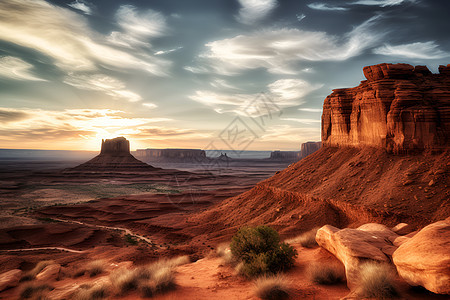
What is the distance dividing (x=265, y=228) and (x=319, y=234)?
2.04m

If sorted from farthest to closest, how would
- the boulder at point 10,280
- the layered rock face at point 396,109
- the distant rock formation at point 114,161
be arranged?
the distant rock formation at point 114,161 < the layered rock face at point 396,109 < the boulder at point 10,280

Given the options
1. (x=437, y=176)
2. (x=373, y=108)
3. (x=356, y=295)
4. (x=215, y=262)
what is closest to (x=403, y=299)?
(x=356, y=295)

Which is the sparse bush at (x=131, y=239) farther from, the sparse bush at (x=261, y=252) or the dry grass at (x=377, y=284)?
the dry grass at (x=377, y=284)

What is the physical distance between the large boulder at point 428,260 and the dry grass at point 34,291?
10.0 meters

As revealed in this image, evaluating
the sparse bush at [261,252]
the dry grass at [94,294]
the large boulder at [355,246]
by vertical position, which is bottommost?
the dry grass at [94,294]

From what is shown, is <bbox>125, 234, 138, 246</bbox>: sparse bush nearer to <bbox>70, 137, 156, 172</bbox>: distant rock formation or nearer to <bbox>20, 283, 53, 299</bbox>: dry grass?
<bbox>20, 283, 53, 299</bbox>: dry grass

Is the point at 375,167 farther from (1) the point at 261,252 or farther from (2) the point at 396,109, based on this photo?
(1) the point at 261,252

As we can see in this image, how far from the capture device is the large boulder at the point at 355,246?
19.4ft

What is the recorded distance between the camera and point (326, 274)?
6117 millimetres

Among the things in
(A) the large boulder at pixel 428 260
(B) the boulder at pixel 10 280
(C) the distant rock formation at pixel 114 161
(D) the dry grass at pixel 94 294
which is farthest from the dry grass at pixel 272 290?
(C) the distant rock formation at pixel 114 161

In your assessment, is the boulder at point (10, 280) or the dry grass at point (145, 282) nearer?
the dry grass at point (145, 282)

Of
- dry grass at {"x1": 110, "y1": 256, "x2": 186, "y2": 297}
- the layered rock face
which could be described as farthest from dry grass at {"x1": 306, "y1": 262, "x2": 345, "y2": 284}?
the layered rock face

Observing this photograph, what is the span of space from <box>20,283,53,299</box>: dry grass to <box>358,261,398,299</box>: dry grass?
9.05m

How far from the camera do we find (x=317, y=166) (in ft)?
69.1
